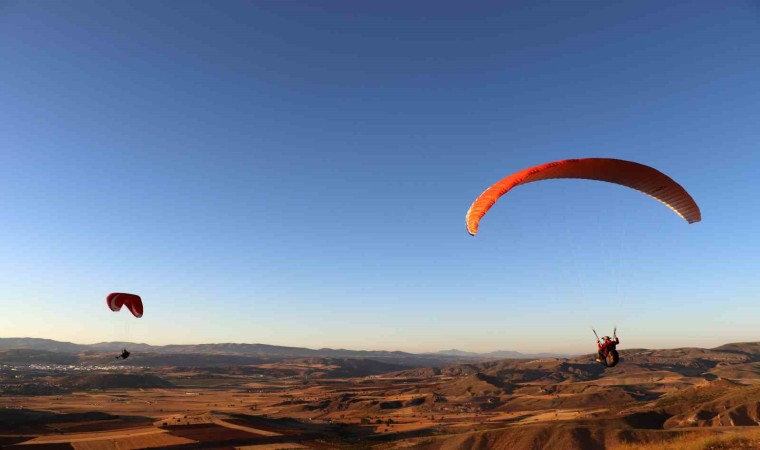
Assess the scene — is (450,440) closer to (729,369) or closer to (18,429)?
(18,429)

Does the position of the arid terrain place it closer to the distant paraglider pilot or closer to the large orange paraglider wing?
the distant paraglider pilot

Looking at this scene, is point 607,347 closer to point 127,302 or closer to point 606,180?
point 606,180

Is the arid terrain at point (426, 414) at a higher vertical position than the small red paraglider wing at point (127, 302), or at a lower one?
lower

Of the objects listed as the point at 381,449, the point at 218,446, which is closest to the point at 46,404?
the point at 218,446

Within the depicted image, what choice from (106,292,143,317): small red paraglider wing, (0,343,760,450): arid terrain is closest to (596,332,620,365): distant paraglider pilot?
(0,343,760,450): arid terrain

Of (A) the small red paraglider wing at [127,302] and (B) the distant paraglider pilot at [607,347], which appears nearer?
(B) the distant paraglider pilot at [607,347]

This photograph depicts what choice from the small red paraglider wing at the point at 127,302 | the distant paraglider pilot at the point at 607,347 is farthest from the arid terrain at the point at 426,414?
the small red paraglider wing at the point at 127,302

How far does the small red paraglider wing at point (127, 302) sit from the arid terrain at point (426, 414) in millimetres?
20155

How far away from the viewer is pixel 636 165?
17.6 metres

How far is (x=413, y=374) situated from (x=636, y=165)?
7191 inches

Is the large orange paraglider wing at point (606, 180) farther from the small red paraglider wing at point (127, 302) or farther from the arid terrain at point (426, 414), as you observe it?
the small red paraglider wing at point (127, 302)

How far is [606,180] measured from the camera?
760 inches

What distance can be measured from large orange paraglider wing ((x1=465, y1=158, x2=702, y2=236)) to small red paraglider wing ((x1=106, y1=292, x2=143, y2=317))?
2753 cm

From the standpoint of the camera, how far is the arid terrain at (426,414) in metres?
40.8
